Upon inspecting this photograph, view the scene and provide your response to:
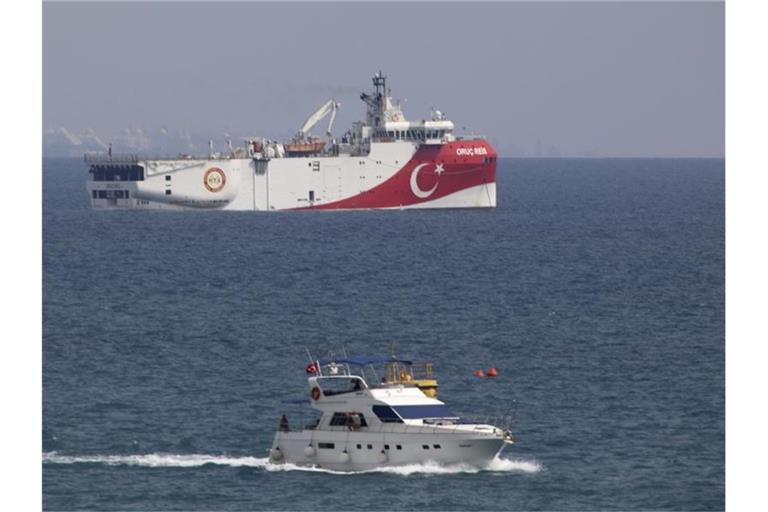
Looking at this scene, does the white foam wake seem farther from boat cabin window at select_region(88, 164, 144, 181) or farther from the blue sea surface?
boat cabin window at select_region(88, 164, 144, 181)

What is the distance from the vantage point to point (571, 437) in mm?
65188

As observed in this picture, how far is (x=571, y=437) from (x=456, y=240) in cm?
8094

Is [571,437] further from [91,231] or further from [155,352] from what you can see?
[91,231]

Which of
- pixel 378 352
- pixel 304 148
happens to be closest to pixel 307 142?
pixel 304 148

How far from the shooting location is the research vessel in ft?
195

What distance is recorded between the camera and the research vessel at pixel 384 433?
59.6 metres

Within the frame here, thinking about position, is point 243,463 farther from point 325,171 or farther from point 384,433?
point 325,171

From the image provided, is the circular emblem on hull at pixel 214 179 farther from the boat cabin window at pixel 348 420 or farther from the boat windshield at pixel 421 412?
the boat windshield at pixel 421 412

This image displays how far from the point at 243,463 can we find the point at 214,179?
316ft

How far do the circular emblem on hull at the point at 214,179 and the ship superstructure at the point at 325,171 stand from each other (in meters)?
0.09

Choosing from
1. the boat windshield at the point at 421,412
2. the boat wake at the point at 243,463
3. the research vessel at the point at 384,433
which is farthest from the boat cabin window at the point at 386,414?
the boat wake at the point at 243,463

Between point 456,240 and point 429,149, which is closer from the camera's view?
point 456,240

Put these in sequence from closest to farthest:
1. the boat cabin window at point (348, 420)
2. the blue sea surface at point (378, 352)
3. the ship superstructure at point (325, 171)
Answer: the blue sea surface at point (378, 352) → the boat cabin window at point (348, 420) → the ship superstructure at point (325, 171)

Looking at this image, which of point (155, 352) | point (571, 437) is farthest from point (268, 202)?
point (571, 437)
